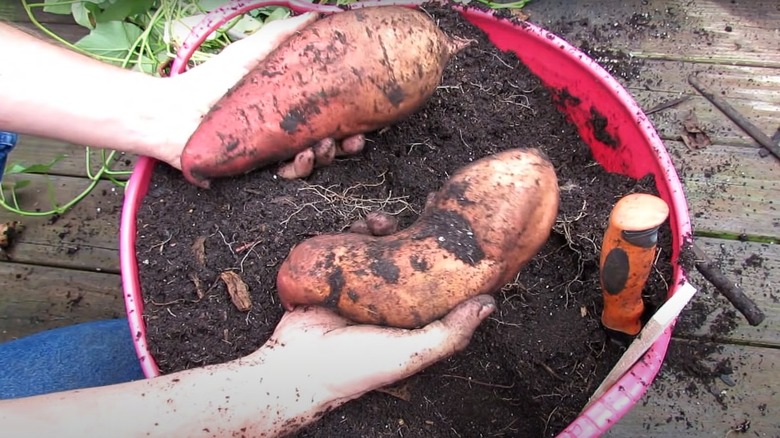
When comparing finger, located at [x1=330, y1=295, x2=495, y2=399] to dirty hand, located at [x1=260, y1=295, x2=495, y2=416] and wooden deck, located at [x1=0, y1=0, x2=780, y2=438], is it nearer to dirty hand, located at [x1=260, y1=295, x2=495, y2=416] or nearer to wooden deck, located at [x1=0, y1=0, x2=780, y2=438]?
dirty hand, located at [x1=260, y1=295, x2=495, y2=416]

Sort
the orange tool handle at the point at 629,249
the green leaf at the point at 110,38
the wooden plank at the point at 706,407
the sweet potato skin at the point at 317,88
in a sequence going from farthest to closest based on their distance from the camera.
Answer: the green leaf at the point at 110,38
the wooden plank at the point at 706,407
the sweet potato skin at the point at 317,88
the orange tool handle at the point at 629,249

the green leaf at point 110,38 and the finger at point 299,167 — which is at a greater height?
the green leaf at point 110,38

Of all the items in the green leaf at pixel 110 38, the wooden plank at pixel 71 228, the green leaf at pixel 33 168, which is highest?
the green leaf at pixel 110 38

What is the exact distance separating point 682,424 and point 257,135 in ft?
2.90

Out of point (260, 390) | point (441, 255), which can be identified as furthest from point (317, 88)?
point (260, 390)

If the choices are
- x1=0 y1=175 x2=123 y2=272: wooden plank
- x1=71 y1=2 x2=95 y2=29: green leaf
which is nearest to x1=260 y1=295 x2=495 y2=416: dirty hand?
x1=0 y1=175 x2=123 y2=272: wooden plank

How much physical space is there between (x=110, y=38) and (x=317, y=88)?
573 millimetres

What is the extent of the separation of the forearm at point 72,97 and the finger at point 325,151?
23 centimetres

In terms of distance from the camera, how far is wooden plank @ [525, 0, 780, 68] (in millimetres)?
1347

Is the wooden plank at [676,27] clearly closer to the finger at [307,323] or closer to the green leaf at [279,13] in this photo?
the green leaf at [279,13]

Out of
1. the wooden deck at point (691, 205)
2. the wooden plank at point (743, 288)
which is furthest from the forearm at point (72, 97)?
the wooden plank at point (743, 288)

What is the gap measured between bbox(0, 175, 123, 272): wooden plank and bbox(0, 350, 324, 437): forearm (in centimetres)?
57

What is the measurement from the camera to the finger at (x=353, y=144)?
0.99 m

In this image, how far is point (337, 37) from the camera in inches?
36.5
